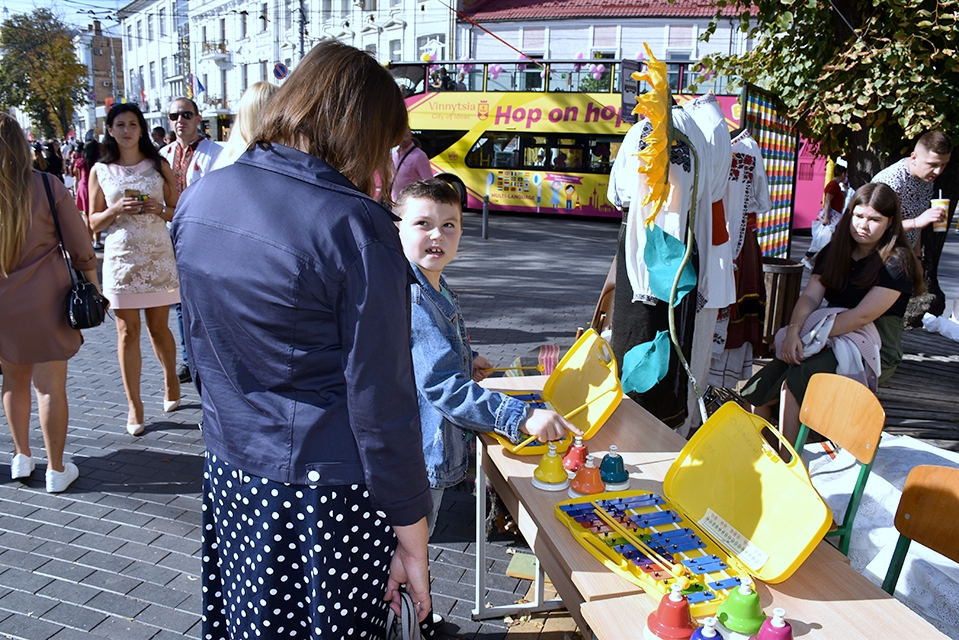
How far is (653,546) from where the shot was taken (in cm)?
155

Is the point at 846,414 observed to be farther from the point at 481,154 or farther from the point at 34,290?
the point at 481,154

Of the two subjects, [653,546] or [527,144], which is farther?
[527,144]

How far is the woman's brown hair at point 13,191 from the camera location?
308 centimetres

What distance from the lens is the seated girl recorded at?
3.52 meters

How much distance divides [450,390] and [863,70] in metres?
5.28

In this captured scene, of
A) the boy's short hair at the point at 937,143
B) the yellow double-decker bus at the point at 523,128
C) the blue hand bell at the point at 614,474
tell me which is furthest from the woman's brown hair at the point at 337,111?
the yellow double-decker bus at the point at 523,128

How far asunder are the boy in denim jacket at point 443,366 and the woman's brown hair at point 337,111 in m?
0.63

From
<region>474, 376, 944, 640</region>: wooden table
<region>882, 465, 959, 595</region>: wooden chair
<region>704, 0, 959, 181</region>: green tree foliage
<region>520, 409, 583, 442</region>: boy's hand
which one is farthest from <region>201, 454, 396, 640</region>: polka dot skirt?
<region>704, 0, 959, 181</region>: green tree foliage

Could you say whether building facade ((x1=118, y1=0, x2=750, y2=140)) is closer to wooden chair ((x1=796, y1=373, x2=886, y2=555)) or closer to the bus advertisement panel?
the bus advertisement panel

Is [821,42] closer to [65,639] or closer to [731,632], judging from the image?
[731,632]

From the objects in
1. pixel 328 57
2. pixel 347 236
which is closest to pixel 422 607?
pixel 347 236

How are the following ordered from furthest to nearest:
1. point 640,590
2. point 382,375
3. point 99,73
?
point 99,73 → point 640,590 → point 382,375

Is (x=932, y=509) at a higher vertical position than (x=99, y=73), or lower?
lower

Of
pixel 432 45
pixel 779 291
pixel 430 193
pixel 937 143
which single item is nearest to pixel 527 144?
pixel 432 45
